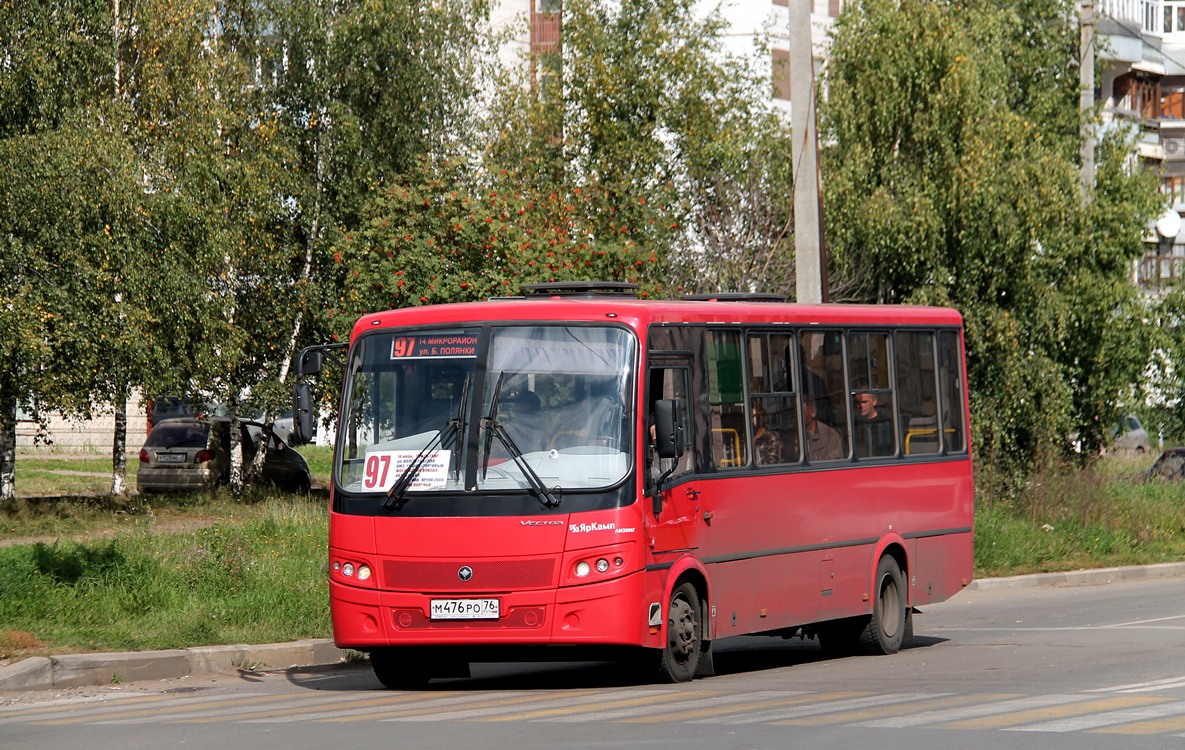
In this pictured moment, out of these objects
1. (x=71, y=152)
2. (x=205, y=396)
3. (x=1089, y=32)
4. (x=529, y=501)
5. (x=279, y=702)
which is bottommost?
(x=279, y=702)

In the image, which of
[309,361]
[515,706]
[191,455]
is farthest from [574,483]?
[191,455]

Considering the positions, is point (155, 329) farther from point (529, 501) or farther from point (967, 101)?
point (529, 501)

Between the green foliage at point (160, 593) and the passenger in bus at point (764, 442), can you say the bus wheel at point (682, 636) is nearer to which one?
the passenger in bus at point (764, 442)

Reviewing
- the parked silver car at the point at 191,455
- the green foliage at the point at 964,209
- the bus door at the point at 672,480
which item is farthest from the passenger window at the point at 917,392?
the parked silver car at the point at 191,455

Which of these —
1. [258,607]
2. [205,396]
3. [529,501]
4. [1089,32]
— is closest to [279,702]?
[529,501]

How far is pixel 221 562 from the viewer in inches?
663

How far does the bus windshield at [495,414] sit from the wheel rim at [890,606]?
4.68 meters

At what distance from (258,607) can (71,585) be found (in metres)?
1.65

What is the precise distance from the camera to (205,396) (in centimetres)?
3538

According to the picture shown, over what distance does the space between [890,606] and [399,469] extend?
5585 mm

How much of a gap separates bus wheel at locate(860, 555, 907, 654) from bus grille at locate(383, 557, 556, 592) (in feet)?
15.1

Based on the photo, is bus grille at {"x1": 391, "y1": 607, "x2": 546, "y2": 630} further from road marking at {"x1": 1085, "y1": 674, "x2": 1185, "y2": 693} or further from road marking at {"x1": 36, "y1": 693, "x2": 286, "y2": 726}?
road marking at {"x1": 1085, "y1": 674, "x2": 1185, "y2": 693}

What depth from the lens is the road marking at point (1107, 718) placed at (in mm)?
9734

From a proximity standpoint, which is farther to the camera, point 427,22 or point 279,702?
point 427,22
